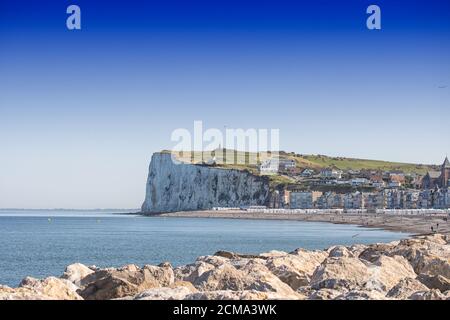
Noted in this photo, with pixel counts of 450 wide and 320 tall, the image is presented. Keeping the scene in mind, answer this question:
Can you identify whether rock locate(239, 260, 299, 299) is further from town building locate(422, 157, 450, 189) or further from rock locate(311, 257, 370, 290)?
town building locate(422, 157, 450, 189)

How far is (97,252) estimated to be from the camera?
1779 inches

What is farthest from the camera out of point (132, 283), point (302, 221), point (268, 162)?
point (268, 162)

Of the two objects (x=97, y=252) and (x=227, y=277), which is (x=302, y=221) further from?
(x=227, y=277)

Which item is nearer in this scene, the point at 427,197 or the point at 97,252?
the point at 97,252

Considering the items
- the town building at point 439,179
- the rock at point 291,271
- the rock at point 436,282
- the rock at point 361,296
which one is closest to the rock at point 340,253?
the rock at point 291,271

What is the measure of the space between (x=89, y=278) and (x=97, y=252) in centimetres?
3322

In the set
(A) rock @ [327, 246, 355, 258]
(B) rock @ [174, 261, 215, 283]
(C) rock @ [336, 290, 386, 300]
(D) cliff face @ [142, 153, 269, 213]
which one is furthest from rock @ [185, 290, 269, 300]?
(D) cliff face @ [142, 153, 269, 213]

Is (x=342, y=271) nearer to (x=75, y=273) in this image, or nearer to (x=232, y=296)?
(x=232, y=296)

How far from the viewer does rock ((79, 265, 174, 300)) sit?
1020 centimetres

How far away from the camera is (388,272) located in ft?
41.2

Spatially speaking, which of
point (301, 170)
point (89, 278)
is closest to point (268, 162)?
point (301, 170)

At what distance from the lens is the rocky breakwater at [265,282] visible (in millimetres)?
7645

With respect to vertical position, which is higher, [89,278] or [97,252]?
[89,278]

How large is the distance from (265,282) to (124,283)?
80.7 inches
